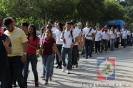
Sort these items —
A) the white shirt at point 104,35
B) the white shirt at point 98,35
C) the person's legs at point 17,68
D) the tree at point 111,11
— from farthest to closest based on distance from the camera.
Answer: the tree at point 111,11, the white shirt at point 104,35, the white shirt at point 98,35, the person's legs at point 17,68

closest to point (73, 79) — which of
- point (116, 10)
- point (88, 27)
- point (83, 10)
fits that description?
point (88, 27)

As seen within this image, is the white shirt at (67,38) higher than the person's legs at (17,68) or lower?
higher

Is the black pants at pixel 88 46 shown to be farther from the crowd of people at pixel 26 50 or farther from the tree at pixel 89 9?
the tree at pixel 89 9

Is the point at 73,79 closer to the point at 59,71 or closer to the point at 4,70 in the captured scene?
the point at 59,71

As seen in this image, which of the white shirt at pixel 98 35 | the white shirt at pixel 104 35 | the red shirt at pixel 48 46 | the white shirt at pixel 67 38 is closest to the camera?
the red shirt at pixel 48 46

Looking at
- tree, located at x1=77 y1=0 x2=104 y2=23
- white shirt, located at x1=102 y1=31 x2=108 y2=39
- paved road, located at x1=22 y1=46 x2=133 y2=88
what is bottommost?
paved road, located at x1=22 y1=46 x2=133 y2=88

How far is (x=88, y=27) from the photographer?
569 inches

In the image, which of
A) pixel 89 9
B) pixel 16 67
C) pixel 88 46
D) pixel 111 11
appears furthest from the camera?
pixel 111 11

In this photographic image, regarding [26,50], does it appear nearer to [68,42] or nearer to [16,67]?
[16,67]

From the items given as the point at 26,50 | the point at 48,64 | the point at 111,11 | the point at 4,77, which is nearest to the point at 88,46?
the point at 48,64

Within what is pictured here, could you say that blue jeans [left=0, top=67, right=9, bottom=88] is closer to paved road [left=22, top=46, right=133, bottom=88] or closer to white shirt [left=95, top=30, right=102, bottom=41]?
paved road [left=22, top=46, right=133, bottom=88]

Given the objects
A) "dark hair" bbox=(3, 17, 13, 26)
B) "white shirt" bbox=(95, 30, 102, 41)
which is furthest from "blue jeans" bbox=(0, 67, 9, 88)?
"white shirt" bbox=(95, 30, 102, 41)

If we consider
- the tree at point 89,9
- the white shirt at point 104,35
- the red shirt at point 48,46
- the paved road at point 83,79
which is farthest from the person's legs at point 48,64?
the tree at point 89,9

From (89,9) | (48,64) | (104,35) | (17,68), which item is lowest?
(48,64)
